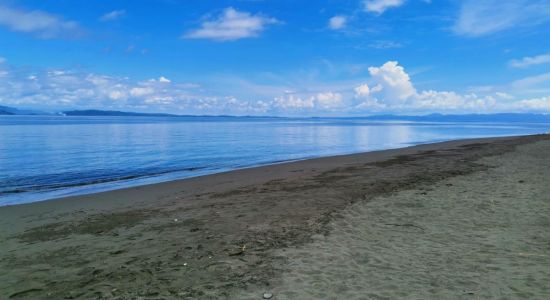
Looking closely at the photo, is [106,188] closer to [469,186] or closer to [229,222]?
[229,222]

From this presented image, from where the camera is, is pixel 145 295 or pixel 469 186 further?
pixel 469 186

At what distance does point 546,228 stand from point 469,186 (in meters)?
5.65

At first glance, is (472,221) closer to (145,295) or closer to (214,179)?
(145,295)

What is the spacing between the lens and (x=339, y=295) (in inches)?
214

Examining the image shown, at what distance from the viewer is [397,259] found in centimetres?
681

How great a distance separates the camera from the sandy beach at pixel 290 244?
5.75 m

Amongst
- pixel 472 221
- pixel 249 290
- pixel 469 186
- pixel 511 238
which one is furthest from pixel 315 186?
pixel 249 290

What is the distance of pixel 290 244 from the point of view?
7.84 m

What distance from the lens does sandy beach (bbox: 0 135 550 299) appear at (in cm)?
575

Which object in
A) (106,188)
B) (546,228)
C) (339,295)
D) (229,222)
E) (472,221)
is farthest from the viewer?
(106,188)

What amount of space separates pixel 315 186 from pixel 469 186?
→ 5.85 meters

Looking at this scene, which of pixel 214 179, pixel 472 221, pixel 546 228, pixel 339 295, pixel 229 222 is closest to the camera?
pixel 339 295

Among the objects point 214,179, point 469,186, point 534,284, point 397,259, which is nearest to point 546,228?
point 534,284

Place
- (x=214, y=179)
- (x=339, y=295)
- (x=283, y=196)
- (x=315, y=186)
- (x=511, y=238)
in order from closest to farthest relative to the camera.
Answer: (x=339, y=295) → (x=511, y=238) → (x=283, y=196) → (x=315, y=186) → (x=214, y=179)
